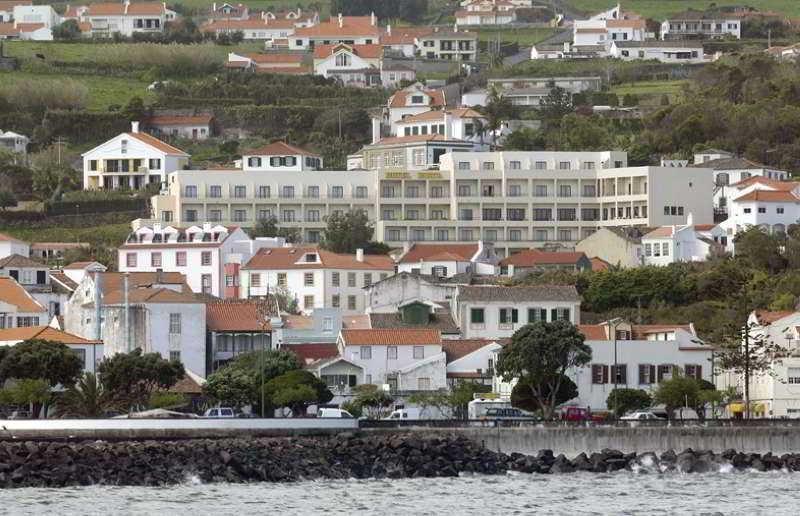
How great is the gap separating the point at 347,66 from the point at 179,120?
2070 centimetres

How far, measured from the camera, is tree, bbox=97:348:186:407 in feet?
271

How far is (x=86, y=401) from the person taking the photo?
266 feet

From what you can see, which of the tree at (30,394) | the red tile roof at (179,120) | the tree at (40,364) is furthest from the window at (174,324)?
the red tile roof at (179,120)

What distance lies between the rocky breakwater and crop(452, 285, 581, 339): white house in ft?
73.2

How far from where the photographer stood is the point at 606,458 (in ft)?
244

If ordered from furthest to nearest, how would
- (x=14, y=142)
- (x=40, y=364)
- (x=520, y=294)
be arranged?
(x=14, y=142) < (x=520, y=294) < (x=40, y=364)

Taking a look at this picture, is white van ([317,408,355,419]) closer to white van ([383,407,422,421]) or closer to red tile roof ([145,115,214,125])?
white van ([383,407,422,421])

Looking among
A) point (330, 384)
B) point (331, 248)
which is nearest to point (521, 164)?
point (331, 248)

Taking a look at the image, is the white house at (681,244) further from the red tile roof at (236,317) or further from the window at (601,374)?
the red tile roof at (236,317)

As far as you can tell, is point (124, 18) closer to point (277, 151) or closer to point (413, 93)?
point (413, 93)

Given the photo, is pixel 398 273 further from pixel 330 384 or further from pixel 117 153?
pixel 117 153

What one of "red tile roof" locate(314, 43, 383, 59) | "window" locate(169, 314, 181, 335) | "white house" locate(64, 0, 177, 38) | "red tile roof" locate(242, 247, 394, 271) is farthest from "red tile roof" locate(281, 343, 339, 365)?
"white house" locate(64, 0, 177, 38)

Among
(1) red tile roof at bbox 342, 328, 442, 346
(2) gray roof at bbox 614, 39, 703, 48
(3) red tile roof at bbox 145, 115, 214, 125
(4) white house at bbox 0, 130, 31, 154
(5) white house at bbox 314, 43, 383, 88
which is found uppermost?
(2) gray roof at bbox 614, 39, 703, 48

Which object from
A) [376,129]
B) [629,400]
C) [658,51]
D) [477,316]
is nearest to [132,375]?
[629,400]
